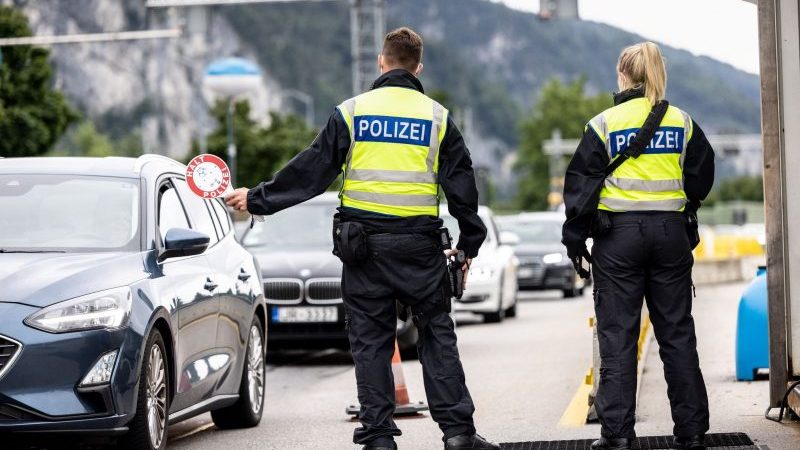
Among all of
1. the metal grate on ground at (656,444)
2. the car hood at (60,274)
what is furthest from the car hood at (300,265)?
the car hood at (60,274)

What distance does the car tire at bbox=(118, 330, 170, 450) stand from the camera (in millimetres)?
7715

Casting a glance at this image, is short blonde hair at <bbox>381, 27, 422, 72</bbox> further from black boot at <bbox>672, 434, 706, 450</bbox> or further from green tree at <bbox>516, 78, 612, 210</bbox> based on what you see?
green tree at <bbox>516, 78, 612, 210</bbox>

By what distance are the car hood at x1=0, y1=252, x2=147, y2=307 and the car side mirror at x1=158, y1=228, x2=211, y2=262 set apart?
11.0 inches

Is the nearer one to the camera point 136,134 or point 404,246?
point 404,246

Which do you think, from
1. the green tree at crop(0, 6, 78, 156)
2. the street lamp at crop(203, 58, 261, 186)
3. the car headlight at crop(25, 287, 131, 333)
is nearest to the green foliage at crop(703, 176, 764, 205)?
the street lamp at crop(203, 58, 261, 186)

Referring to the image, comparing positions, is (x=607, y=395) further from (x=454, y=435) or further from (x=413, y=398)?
(x=413, y=398)

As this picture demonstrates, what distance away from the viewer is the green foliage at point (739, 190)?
166 metres

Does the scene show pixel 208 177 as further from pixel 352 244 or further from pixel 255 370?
pixel 255 370

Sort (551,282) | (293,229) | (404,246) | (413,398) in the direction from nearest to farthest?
(404,246)
(413,398)
(293,229)
(551,282)

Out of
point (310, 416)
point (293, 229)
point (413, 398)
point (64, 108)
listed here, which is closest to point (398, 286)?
point (310, 416)

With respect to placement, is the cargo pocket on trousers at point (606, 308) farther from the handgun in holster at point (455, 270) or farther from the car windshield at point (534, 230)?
the car windshield at point (534, 230)

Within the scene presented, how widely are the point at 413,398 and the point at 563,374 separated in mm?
2008

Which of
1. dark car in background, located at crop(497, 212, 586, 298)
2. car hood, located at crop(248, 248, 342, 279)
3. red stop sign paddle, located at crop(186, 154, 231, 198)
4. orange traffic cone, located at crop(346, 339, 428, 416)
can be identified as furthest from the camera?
dark car in background, located at crop(497, 212, 586, 298)

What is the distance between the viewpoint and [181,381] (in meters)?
8.61
